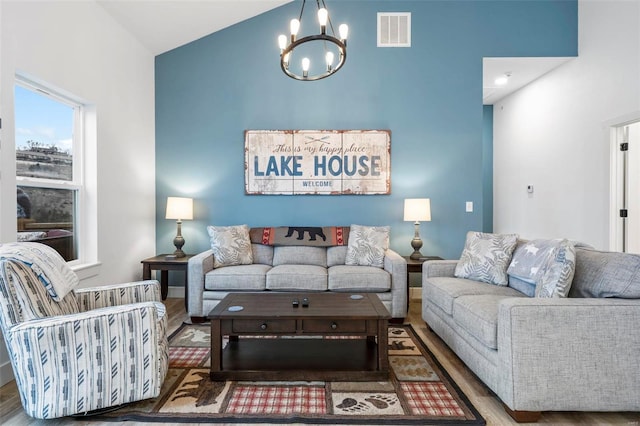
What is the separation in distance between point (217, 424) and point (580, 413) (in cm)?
192

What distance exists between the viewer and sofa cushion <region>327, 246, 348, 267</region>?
3.81 metres

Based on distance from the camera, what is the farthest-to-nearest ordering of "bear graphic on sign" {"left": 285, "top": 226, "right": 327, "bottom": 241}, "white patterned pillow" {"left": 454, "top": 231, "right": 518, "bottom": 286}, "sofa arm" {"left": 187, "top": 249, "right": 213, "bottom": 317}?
"bear graphic on sign" {"left": 285, "top": 226, "right": 327, "bottom": 241}
"sofa arm" {"left": 187, "top": 249, "right": 213, "bottom": 317}
"white patterned pillow" {"left": 454, "top": 231, "right": 518, "bottom": 286}

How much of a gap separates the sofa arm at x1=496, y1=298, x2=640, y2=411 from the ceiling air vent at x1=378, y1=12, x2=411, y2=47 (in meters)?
3.44

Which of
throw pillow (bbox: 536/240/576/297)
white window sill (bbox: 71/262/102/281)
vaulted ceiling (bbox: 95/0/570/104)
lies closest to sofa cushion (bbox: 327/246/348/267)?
throw pillow (bbox: 536/240/576/297)

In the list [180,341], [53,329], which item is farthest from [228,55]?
[53,329]

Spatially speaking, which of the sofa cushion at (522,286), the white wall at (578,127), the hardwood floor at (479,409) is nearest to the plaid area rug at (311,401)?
the hardwood floor at (479,409)

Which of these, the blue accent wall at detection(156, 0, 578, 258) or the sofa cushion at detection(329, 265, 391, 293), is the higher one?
the blue accent wall at detection(156, 0, 578, 258)

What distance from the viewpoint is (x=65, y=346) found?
5.60 feet

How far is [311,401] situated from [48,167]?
8.91 feet

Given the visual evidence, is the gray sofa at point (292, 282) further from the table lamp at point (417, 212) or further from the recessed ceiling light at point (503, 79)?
the recessed ceiling light at point (503, 79)

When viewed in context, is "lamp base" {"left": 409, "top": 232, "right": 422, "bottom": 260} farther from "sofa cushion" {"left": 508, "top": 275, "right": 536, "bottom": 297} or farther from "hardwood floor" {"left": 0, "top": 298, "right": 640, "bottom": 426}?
"hardwood floor" {"left": 0, "top": 298, "right": 640, "bottom": 426}

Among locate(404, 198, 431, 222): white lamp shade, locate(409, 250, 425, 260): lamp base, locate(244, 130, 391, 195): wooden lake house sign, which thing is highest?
locate(244, 130, 391, 195): wooden lake house sign

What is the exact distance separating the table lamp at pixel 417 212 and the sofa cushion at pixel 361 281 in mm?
694

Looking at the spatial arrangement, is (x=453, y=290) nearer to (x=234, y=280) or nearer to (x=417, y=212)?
(x=417, y=212)
